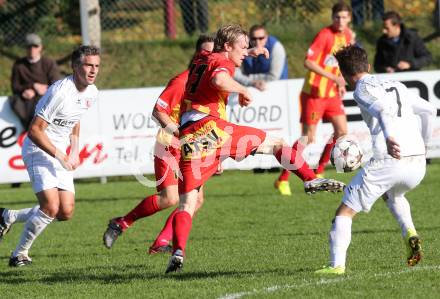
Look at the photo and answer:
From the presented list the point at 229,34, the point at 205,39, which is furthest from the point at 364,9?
the point at 229,34

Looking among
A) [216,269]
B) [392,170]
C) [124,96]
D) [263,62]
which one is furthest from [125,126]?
[392,170]

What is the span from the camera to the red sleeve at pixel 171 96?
893cm

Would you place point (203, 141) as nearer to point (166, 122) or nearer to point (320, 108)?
point (166, 122)

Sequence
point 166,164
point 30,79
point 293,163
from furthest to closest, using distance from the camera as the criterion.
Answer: point 30,79, point 166,164, point 293,163

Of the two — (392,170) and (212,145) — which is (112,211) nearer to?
(212,145)

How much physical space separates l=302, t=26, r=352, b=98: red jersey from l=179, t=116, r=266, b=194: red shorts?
222 inches

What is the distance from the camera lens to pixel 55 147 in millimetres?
8797

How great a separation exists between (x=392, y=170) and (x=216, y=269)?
1.68m

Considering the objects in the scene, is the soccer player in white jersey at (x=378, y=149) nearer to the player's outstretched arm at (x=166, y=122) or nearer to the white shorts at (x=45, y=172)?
the player's outstretched arm at (x=166, y=122)

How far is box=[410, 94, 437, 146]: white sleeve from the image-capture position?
753cm

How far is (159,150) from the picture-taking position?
9500 mm

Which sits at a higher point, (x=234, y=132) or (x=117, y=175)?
(x=234, y=132)

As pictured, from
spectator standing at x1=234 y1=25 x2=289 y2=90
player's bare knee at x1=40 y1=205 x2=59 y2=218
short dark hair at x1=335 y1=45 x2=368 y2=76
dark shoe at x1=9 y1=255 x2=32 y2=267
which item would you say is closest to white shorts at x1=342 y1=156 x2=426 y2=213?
short dark hair at x1=335 y1=45 x2=368 y2=76

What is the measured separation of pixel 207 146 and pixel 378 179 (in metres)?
1.28
